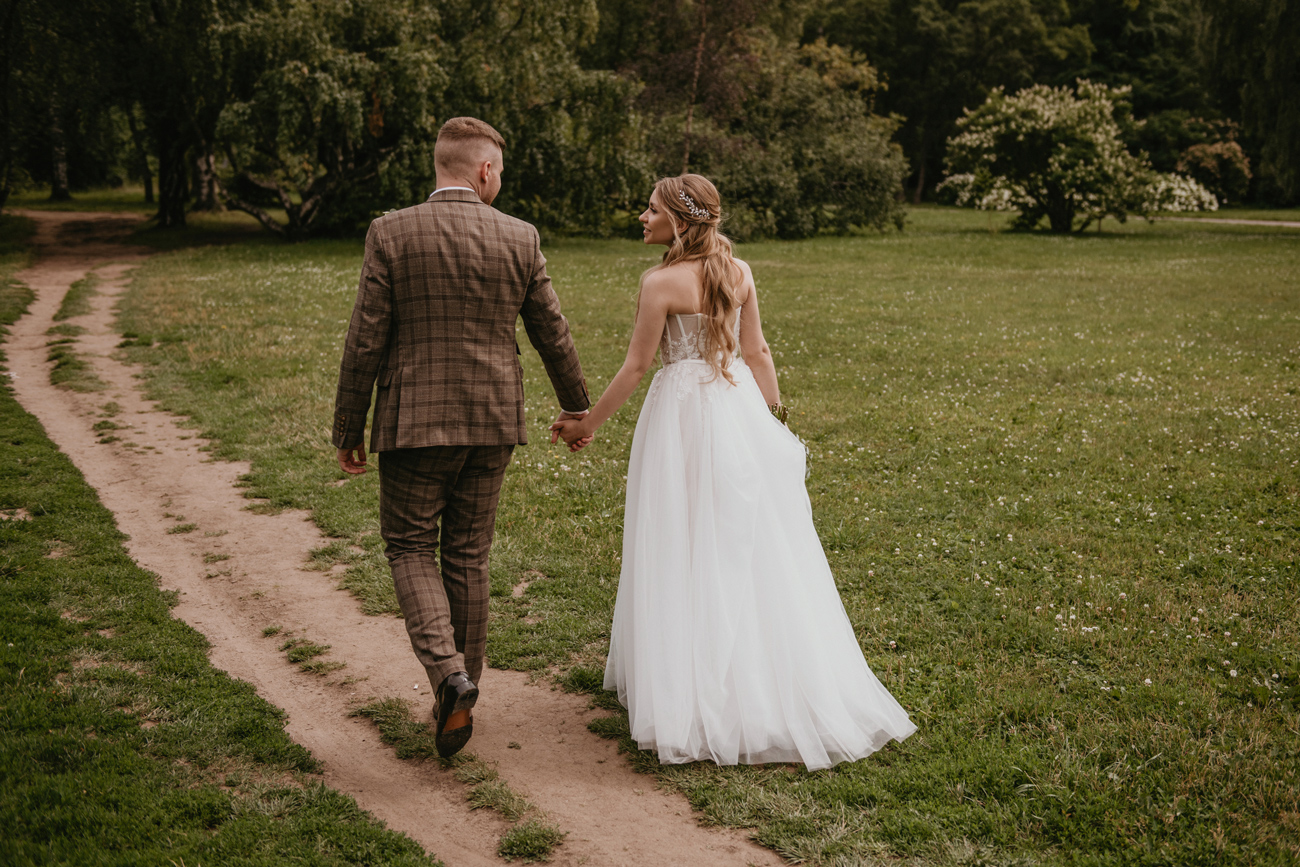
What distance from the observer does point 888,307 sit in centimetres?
1603

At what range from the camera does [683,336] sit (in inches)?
159

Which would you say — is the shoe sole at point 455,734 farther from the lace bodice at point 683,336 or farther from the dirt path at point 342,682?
the lace bodice at point 683,336

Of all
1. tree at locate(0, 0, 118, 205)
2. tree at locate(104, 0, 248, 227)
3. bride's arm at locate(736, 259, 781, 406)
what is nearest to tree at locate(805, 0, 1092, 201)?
tree at locate(104, 0, 248, 227)

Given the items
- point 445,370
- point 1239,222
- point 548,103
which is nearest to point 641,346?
point 445,370

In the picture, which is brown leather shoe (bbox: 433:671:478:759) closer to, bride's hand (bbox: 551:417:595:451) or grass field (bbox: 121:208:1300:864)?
grass field (bbox: 121:208:1300:864)

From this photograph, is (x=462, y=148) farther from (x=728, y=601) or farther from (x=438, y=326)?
(x=728, y=601)

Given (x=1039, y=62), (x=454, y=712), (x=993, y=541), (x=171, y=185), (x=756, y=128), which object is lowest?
(x=993, y=541)

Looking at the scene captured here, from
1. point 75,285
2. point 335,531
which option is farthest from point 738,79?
point 335,531

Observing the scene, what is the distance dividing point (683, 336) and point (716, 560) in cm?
98

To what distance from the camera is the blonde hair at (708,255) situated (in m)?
3.92

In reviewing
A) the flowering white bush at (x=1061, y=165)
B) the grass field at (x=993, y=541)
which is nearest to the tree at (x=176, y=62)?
the grass field at (x=993, y=541)

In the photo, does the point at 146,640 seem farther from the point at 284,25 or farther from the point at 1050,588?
the point at 284,25

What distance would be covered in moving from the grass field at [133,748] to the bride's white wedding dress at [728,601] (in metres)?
1.20

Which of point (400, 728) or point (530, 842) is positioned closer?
point (530, 842)
